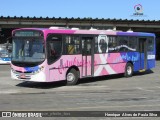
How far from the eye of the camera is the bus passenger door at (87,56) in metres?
19.9

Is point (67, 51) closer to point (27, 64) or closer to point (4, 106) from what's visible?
point (27, 64)

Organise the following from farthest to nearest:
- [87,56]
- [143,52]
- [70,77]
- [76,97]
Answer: [143,52]
[87,56]
[70,77]
[76,97]

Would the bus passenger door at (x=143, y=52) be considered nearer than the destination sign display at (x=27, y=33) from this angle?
No

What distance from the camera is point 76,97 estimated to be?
47.7 feet

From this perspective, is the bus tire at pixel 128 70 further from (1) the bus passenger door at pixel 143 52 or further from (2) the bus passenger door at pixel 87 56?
(2) the bus passenger door at pixel 87 56

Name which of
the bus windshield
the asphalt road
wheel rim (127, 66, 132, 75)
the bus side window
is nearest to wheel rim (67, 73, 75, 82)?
the asphalt road

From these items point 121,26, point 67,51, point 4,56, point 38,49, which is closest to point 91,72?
point 67,51

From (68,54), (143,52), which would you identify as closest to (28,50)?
(68,54)

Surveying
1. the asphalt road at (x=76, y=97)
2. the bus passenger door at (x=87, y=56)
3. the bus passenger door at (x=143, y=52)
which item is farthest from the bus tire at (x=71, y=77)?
the bus passenger door at (x=143, y=52)

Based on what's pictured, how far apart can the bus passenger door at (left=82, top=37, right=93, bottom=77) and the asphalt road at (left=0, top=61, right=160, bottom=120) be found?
1.45 m

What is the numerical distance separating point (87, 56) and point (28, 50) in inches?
142

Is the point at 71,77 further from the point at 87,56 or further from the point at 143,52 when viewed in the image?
the point at 143,52

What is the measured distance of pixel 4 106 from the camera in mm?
11969

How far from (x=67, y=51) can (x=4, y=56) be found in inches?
1031
